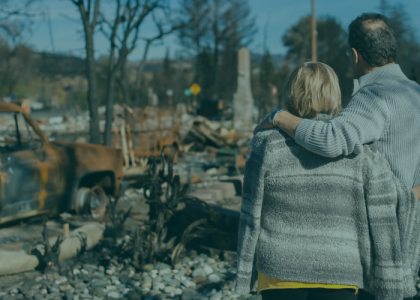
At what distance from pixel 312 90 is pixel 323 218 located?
0.52 meters

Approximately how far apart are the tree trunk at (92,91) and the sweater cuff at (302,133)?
830 cm

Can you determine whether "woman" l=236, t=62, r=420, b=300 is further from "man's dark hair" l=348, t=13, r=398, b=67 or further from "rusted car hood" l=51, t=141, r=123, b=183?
"rusted car hood" l=51, t=141, r=123, b=183

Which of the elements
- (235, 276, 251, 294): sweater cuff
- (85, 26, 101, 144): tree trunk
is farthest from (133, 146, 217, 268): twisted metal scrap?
(85, 26, 101, 144): tree trunk

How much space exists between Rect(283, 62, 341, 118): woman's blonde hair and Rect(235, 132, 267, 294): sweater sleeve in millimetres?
206

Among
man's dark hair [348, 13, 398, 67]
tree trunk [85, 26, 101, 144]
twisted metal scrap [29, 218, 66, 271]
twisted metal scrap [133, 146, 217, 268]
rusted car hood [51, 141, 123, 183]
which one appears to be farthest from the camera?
tree trunk [85, 26, 101, 144]

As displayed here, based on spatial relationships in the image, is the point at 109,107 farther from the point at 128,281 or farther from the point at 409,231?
the point at 409,231

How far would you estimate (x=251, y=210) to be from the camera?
173 cm

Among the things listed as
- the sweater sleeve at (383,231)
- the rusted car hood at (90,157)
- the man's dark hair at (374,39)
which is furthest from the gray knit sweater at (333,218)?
the rusted car hood at (90,157)

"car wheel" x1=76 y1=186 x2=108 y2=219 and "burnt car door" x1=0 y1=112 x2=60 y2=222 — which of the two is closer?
"burnt car door" x1=0 y1=112 x2=60 y2=222

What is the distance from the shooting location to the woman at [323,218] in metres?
1.63

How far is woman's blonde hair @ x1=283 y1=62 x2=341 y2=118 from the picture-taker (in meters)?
1.71

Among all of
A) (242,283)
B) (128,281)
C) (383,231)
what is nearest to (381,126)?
(383,231)

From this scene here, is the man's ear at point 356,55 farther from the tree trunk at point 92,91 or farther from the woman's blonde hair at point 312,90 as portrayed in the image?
the tree trunk at point 92,91

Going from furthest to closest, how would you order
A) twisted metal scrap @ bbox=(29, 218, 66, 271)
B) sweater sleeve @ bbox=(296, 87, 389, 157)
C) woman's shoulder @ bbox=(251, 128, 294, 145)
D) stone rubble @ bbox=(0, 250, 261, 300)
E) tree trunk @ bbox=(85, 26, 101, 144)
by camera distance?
tree trunk @ bbox=(85, 26, 101, 144) < twisted metal scrap @ bbox=(29, 218, 66, 271) < stone rubble @ bbox=(0, 250, 261, 300) < woman's shoulder @ bbox=(251, 128, 294, 145) < sweater sleeve @ bbox=(296, 87, 389, 157)
